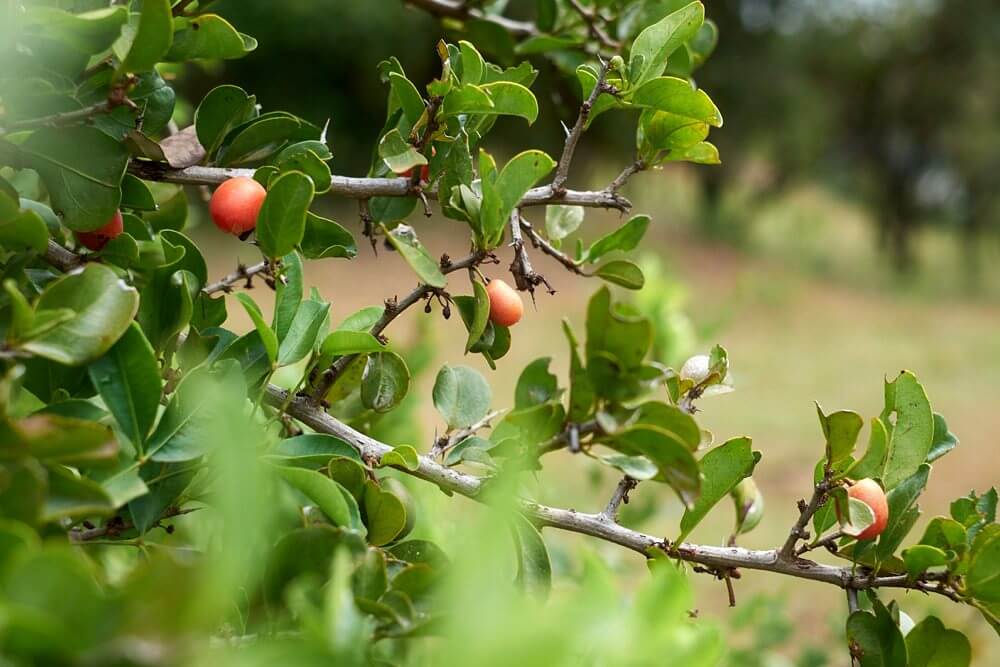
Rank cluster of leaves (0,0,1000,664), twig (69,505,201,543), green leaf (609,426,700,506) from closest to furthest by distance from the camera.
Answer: cluster of leaves (0,0,1000,664) → green leaf (609,426,700,506) → twig (69,505,201,543)

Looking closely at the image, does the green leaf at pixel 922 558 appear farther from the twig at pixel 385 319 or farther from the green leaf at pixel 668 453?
the twig at pixel 385 319

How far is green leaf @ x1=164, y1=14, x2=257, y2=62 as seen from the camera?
0.60 meters

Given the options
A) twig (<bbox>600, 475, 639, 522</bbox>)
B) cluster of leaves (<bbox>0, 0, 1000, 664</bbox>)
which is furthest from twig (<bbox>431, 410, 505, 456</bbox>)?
twig (<bbox>600, 475, 639, 522</bbox>)

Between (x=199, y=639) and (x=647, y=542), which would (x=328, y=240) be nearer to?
(x=647, y=542)

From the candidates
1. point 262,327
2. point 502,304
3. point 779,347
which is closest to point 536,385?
point 502,304

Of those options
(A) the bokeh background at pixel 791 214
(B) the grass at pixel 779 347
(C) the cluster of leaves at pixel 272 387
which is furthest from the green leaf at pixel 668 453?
(A) the bokeh background at pixel 791 214

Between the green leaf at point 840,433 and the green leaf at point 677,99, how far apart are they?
8.1 inches

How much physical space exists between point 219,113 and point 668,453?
0.44 m

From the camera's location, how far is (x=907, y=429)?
65 cm

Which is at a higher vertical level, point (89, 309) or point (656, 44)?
point (656, 44)

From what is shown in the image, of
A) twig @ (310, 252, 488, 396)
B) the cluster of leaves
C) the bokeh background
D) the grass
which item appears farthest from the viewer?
the bokeh background

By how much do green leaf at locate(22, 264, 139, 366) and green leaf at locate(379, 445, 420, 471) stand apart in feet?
0.65

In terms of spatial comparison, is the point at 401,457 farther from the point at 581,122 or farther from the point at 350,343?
the point at 581,122

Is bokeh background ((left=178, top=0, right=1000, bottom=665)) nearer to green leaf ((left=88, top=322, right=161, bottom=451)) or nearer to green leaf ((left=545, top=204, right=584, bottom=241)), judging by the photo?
green leaf ((left=545, top=204, right=584, bottom=241))
